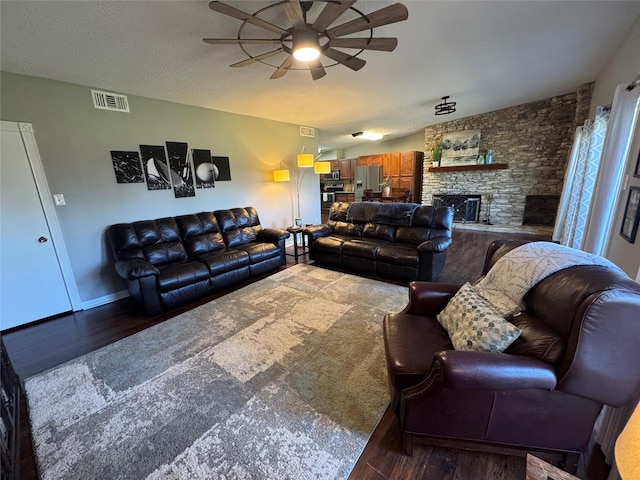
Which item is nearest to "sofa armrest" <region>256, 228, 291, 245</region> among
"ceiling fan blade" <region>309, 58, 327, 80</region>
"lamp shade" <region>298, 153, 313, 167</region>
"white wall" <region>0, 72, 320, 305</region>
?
"white wall" <region>0, 72, 320, 305</region>

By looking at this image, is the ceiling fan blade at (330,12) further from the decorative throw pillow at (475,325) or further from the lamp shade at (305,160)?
the lamp shade at (305,160)

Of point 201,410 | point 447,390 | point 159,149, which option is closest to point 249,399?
point 201,410

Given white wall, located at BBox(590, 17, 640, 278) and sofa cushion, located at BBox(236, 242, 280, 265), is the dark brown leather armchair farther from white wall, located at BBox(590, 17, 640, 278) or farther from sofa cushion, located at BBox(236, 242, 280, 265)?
sofa cushion, located at BBox(236, 242, 280, 265)

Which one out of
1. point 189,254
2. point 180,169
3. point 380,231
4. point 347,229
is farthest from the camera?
point 347,229

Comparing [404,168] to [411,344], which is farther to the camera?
[404,168]

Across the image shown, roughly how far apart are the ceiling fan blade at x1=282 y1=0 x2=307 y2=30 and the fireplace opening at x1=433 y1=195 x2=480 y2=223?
6.13m

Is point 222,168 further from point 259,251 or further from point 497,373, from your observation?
point 497,373

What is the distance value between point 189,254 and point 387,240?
9.27 ft

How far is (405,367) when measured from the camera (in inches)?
51.7

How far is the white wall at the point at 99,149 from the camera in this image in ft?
8.59

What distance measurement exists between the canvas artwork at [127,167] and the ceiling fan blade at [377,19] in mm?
2852

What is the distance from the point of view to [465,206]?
6.86 m

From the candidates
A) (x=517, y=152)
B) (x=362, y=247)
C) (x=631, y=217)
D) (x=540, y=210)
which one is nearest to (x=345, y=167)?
Result: (x=517, y=152)

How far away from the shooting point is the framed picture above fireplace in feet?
5.62
